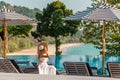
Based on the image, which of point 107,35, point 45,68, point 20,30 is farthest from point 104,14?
point 20,30

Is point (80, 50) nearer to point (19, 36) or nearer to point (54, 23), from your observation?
point (19, 36)

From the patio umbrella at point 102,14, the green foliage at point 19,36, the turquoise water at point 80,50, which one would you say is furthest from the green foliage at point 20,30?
the patio umbrella at point 102,14

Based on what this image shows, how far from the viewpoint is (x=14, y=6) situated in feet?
159

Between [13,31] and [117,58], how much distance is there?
57.3 ft

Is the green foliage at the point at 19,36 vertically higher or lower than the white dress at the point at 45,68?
lower

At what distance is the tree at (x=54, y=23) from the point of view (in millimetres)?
28859

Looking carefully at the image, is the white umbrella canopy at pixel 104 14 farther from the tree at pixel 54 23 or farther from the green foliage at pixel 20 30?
the green foliage at pixel 20 30

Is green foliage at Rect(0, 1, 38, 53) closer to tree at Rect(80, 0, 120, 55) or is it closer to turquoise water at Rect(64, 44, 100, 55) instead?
turquoise water at Rect(64, 44, 100, 55)

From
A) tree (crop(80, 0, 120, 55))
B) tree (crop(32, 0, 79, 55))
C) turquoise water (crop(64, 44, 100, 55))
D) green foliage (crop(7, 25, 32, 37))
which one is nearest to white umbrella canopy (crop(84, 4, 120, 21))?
tree (crop(80, 0, 120, 55))

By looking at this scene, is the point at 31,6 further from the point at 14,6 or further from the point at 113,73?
the point at 113,73

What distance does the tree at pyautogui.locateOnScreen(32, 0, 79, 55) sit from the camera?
28.9 m

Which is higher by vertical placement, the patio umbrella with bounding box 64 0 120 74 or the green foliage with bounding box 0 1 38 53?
the patio umbrella with bounding box 64 0 120 74

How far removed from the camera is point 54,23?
29141 millimetres

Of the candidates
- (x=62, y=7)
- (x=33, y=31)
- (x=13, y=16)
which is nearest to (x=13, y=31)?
(x=33, y=31)
